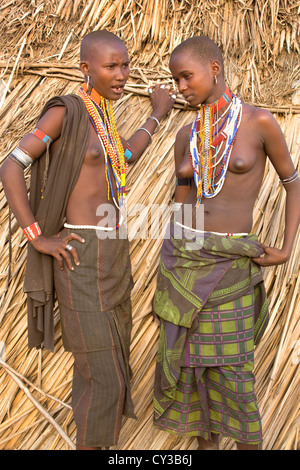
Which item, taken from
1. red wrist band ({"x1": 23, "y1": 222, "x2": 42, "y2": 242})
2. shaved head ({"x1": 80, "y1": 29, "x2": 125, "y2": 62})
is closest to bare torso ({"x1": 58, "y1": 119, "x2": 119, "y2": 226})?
red wrist band ({"x1": 23, "y1": 222, "x2": 42, "y2": 242})

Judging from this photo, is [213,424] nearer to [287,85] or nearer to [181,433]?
[181,433]

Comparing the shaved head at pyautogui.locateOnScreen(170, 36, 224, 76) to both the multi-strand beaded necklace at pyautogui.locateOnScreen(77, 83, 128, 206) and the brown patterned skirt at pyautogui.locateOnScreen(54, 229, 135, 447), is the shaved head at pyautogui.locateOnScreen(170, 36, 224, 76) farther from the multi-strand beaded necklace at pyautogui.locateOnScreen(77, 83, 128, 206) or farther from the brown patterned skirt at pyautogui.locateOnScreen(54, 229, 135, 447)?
the brown patterned skirt at pyautogui.locateOnScreen(54, 229, 135, 447)

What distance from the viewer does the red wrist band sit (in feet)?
6.34

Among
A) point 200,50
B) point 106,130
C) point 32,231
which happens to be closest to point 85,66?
point 106,130

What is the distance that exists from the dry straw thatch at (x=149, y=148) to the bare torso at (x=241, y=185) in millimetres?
503

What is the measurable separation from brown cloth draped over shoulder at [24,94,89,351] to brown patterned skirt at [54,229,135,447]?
69mm

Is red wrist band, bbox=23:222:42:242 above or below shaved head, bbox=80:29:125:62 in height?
below

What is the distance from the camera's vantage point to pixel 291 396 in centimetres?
234

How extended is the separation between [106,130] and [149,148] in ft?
1.90

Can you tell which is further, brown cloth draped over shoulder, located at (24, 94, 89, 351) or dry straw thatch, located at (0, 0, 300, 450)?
dry straw thatch, located at (0, 0, 300, 450)

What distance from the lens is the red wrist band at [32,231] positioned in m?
1.93

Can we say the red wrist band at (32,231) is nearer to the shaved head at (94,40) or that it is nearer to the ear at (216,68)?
the shaved head at (94,40)

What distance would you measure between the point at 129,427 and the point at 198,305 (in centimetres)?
80

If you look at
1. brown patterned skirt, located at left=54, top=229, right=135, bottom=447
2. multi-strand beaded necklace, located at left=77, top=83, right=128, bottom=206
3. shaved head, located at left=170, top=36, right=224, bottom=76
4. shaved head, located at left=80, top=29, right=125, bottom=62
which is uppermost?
Answer: shaved head, located at left=80, top=29, right=125, bottom=62
